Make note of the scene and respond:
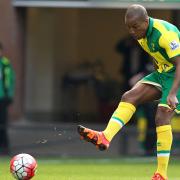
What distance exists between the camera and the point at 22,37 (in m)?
20.6

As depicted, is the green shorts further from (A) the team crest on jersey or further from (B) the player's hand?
(A) the team crest on jersey

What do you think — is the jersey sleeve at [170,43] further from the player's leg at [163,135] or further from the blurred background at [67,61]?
the blurred background at [67,61]

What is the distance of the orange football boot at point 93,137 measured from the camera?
33.7ft

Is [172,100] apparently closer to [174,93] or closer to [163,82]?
[174,93]

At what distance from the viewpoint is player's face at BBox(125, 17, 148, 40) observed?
10.4 metres

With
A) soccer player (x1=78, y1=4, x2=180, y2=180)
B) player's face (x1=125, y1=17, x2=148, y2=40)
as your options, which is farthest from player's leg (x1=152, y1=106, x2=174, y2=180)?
player's face (x1=125, y1=17, x2=148, y2=40)

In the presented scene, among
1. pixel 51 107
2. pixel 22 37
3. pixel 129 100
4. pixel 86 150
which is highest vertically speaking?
pixel 129 100

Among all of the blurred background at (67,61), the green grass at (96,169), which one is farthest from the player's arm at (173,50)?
the blurred background at (67,61)

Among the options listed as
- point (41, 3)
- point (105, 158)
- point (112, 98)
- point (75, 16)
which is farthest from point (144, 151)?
point (75, 16)

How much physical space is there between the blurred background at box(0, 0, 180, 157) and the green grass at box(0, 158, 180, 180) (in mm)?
1923

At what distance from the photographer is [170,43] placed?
10.4 meters

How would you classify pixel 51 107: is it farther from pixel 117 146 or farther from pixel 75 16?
pixel 117 146

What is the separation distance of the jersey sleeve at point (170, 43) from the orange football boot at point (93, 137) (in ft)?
4.03

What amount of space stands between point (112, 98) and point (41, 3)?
17.3ft
